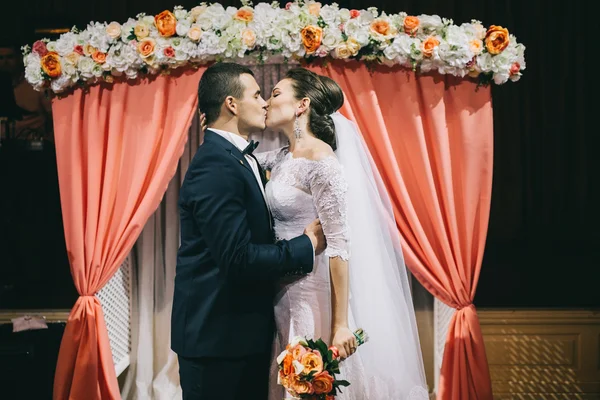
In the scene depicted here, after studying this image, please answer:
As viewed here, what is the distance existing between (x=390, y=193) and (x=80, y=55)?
1.92m

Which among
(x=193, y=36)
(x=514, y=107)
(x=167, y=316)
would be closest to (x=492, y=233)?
(x=514, y=107)

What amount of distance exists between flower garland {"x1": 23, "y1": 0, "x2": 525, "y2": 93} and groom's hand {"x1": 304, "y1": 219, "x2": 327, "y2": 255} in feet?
3.56

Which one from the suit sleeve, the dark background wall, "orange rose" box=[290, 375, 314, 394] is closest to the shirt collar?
the suit sleeve

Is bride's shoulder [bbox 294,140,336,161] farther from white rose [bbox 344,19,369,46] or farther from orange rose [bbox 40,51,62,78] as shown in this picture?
orange rose [bbox 40,51,62,78]

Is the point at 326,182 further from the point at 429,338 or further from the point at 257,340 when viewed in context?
the point at 429,338

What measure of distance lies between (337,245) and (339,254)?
1.5 inches

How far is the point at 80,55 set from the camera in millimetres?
3221

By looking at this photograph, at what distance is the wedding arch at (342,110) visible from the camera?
3.07 metres

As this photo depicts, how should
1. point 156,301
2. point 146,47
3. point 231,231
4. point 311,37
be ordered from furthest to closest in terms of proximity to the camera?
point 156,301, point 146,47, point 311,37, point 231,231

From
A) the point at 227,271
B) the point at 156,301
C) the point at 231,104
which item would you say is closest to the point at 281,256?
the point at 227,271

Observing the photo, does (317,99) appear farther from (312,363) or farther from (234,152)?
(312,363)

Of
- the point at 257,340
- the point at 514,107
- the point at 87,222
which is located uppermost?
the point at 514,107

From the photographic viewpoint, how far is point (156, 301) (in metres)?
3.89

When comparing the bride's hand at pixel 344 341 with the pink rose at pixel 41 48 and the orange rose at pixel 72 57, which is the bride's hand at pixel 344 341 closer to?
the orange rose at pixel 72 57
